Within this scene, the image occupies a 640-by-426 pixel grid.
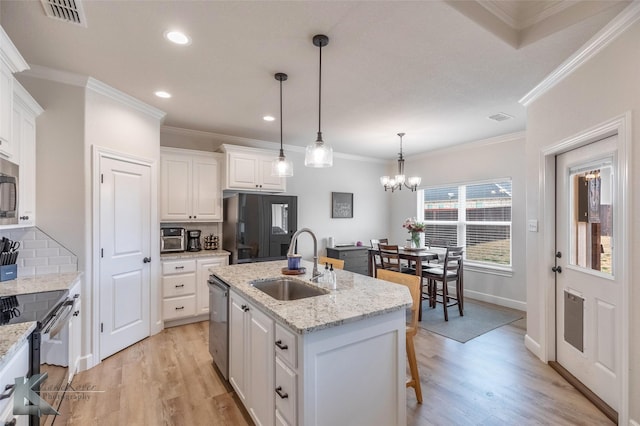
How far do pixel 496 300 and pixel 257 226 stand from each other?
388cm

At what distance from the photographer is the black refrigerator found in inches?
159

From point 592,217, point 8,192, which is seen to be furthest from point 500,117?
point 8,192

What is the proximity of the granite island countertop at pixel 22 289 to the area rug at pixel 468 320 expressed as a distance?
365 centimetres

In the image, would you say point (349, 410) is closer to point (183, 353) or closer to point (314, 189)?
point (183, 353)

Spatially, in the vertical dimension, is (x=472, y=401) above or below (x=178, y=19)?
below

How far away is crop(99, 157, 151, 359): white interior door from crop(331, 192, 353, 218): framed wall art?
3234 mm

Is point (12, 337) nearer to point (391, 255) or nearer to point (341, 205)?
point (391, 255)

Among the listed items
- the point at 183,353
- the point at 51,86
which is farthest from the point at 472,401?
the point at 51,86

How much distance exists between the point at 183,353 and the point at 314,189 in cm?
336

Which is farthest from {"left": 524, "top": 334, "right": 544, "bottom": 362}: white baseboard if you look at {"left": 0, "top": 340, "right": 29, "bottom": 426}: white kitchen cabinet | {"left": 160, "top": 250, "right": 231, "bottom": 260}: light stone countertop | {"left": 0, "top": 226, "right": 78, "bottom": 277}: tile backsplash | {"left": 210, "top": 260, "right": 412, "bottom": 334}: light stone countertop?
{"left": 0, "top": 226, "right": 78, "bottom": 277}: tile backsplash

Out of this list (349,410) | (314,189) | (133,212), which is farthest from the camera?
(314,189)

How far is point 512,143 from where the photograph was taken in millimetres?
4539

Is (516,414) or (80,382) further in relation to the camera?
(80,382)

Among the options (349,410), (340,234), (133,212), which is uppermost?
(133,212)
